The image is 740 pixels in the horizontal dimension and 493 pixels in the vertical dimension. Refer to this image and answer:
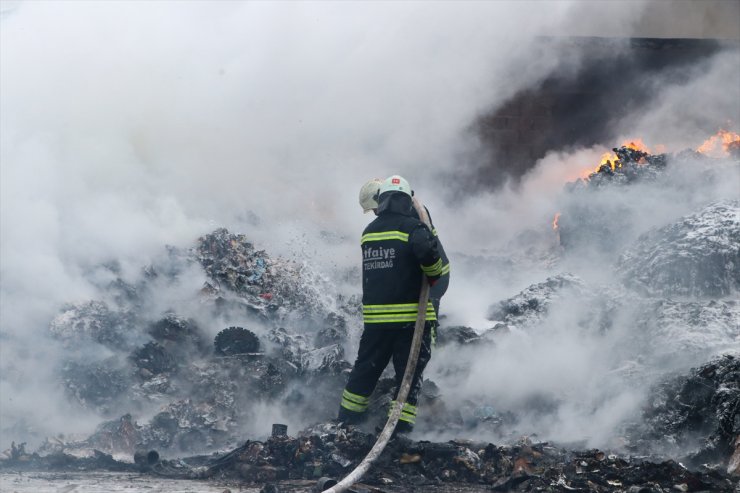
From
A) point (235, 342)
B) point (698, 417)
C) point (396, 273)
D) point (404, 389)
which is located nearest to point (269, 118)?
point (235, 342)

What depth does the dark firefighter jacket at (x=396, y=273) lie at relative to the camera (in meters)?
5.05

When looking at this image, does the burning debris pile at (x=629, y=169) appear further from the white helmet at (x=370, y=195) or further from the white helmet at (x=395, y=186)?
the white helmet at (x=395, y=186)

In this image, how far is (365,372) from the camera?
520cm

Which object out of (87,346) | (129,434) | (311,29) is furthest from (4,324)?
(311,29)

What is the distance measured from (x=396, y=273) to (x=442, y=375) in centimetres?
163

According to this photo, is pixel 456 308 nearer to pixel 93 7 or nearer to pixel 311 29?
pixel 311 29

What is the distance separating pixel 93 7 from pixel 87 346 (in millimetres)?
4432

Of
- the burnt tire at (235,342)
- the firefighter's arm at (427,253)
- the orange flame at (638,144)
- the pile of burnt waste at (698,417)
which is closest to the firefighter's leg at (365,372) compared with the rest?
the firefighter's arm at (427,253)

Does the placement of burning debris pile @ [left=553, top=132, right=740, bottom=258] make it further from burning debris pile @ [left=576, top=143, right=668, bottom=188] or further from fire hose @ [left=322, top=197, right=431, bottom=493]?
fire hose @ [left=322, top=197, right=431, bottom=493]

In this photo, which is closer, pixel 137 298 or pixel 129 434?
pixel 129 434

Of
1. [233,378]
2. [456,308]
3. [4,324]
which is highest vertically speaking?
[456,308]

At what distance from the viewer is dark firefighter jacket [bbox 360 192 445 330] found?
5.05 m

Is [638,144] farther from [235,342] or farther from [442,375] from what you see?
[235,342]

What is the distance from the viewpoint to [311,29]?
921cm
